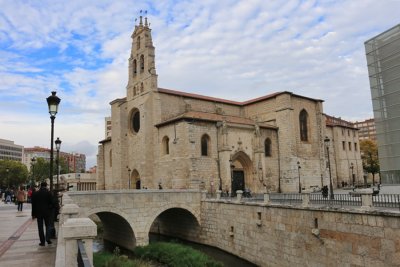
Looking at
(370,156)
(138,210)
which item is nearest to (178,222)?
(138,210)

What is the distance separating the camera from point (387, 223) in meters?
12.0

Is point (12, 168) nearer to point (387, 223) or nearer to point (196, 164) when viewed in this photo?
point (196, 164)

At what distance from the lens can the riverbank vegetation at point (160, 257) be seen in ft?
58.9

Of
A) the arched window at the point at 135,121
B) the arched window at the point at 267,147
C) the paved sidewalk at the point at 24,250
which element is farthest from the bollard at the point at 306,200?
the arched window at the point at 135,121

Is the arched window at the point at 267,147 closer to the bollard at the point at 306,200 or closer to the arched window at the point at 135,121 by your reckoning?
the arched window at the point at 135,121

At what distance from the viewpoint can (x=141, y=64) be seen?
3891cm

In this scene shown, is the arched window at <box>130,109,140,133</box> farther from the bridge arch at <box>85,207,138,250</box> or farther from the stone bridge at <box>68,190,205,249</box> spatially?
the bridge arch at <box>85,207,138,250</box>

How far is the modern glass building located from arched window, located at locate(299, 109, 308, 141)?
17.5m

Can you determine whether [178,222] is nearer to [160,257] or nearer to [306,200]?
[160,257]

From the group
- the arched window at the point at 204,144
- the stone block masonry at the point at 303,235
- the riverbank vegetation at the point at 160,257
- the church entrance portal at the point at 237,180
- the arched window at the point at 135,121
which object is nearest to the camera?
the stone block masonry at the point at 303,235

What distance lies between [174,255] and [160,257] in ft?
4.08

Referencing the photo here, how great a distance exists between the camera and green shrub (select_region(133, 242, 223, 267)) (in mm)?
19859

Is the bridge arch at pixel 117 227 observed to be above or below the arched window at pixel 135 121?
below

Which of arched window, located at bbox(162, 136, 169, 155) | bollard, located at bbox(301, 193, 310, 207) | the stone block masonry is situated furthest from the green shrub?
arched window, located at bbox(162, 136, 169, 155)
